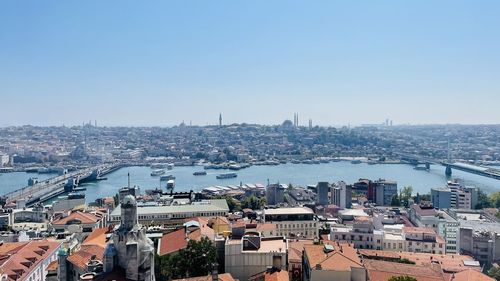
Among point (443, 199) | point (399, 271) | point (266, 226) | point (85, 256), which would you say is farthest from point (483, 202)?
point (85, 256)

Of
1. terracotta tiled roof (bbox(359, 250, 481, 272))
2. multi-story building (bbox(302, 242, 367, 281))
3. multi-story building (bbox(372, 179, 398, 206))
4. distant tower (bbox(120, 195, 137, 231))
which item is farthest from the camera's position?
multi-story building (bbox(372, 179, 398, 206))

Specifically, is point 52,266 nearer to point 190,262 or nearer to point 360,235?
point 190,262

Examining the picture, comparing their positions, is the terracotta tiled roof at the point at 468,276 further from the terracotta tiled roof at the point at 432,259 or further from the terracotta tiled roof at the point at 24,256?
the terracotta tiled roof at the point at 24,256

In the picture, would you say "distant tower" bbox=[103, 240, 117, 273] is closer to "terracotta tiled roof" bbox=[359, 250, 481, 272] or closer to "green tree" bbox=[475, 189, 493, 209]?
"terracotta tiled roof" bbox=[359, 250, 481, 272]

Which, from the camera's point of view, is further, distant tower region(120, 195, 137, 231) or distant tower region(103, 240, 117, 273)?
distant tower region(120, 195, 137, 231)

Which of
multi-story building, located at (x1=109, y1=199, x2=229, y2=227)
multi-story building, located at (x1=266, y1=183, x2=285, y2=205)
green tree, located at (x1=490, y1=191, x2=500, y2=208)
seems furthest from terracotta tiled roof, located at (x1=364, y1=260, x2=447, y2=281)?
green tree, located at (x1=490, y1=191, x2=500, y2=208)

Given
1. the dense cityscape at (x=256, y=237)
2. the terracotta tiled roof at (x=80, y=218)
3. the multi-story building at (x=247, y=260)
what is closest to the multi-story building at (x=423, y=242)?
the dense cityscape at (x=256, y=237)

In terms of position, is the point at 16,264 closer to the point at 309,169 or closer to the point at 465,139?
the point at 309,169

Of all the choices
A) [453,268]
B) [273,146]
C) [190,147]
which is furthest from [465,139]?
[453,268]
